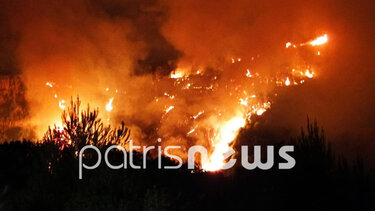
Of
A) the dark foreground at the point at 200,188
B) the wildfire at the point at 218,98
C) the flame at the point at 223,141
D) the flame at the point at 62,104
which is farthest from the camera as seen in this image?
the flame at the point at 62,104

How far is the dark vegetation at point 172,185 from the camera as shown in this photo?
22.3 ft

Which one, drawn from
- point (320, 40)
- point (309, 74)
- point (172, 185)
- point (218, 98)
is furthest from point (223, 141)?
point (172, 185)

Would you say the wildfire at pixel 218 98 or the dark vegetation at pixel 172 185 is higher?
the wildfire at pixel 218 98

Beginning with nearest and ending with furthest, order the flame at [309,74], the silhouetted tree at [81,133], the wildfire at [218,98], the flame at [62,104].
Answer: the silhouetted tree at [81,133] → the flame at [309,74] → the wildfire at [218,98] → the flame at [62,104]

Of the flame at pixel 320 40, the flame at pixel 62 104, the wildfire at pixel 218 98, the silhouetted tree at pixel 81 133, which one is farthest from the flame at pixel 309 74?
the flame at pixel 62 104

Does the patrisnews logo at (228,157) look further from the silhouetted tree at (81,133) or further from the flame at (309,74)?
the flame at (309,74)

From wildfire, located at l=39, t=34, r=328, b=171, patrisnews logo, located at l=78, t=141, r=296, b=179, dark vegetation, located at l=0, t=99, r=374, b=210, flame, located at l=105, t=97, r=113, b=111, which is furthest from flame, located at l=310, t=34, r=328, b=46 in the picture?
flame, located at l=105, t=97, r=113, b=111

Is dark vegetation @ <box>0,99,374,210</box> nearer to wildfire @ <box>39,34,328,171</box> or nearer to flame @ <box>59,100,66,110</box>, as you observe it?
wildfire @ <box>39,34,328,171</box>

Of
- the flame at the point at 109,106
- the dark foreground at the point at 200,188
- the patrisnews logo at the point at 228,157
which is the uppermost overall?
the flame at the point at 109,106

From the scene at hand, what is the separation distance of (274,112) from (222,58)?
155 inches

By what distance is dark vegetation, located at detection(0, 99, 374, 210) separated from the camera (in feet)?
22.3

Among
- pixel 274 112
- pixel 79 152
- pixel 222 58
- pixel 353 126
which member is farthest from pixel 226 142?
pixel 79 152

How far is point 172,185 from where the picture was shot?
950 cm

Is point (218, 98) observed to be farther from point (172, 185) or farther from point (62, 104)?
point (62, 104)
